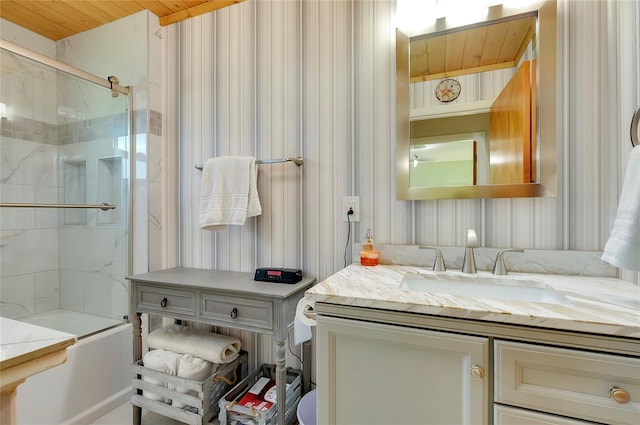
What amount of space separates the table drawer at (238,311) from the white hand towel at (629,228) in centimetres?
111

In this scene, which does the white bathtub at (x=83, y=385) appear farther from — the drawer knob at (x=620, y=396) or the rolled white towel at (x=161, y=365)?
the drawer knob at (x=620, y=396)

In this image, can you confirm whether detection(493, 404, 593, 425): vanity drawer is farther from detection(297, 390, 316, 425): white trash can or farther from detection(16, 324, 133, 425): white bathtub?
detection(16, 324, 133, 425): white bathtub

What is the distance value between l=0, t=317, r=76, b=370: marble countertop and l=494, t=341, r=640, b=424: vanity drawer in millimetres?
936

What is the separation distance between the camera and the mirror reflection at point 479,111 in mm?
1141

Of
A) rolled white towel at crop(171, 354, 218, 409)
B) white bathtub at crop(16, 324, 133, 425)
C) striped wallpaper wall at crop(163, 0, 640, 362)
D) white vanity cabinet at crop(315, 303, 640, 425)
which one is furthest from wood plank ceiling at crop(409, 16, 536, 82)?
white bathtub at crop(16, 324, 133, 425)

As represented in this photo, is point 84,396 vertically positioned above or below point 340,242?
below

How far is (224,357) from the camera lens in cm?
143

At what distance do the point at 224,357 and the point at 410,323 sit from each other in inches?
40.9

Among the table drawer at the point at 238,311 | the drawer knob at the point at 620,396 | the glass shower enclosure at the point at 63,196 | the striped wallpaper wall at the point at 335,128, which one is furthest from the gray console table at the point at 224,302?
the drawer knob at the point at 620,396

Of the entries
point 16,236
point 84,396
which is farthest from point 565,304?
point 16,236

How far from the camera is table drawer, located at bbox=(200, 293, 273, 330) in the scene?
123 cm

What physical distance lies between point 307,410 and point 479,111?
1.50m

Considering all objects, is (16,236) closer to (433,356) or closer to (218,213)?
(218,213)

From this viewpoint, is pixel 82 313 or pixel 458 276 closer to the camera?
pixel 458 276
